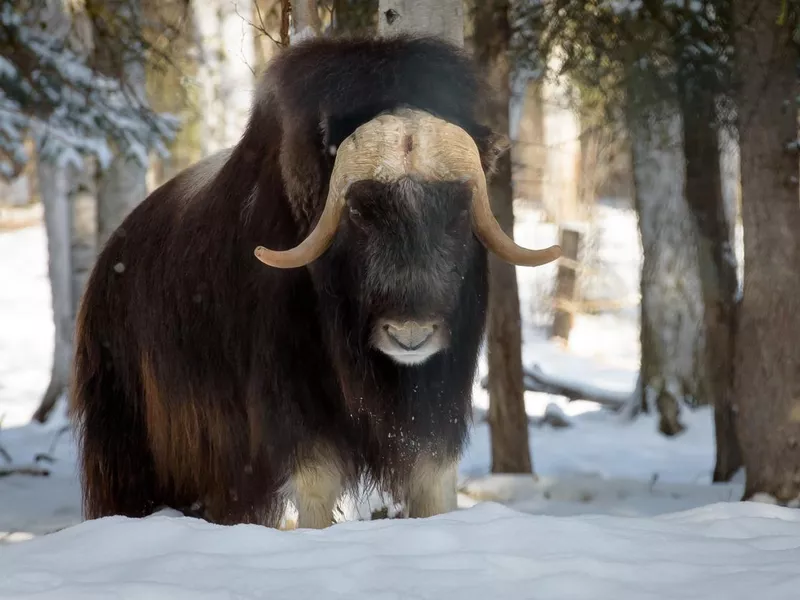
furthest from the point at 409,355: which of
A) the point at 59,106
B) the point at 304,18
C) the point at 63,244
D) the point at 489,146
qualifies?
the point at 63,244

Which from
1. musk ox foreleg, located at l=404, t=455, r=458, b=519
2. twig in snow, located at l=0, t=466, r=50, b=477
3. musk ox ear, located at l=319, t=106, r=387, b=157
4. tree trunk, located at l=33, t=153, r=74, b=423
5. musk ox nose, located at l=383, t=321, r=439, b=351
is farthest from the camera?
tree trunk, located at l=33, t=153, r=74, b=423

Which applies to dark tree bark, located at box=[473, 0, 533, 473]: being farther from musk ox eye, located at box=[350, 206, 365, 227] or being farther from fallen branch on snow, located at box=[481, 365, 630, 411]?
fallen branch on snow, located at box=[481, 365, 630, 411]

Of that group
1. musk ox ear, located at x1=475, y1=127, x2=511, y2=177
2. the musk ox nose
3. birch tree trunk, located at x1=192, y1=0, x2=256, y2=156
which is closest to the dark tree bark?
musk ox ear, located at x1=475, y1=127, x2=511, y2=177

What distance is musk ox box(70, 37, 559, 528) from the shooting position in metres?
2.91

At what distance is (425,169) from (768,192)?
1557mm

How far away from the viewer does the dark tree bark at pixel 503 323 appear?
5012mm

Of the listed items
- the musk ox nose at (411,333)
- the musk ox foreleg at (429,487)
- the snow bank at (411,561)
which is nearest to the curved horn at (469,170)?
the musk ox nose at (411,333)

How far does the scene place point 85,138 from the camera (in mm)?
6379

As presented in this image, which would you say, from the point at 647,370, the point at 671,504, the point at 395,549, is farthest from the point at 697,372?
the point at 395,549

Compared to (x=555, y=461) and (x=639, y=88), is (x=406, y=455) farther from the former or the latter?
(x=555, y=461)

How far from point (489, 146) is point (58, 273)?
24.9 feet

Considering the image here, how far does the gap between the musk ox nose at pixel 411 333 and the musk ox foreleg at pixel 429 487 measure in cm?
55

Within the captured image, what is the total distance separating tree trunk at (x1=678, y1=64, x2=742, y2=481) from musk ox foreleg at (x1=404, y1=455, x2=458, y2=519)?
78.9 inches

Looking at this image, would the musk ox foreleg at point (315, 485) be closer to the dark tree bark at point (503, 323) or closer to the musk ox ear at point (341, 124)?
the musk ox ear at point (341, 124)
